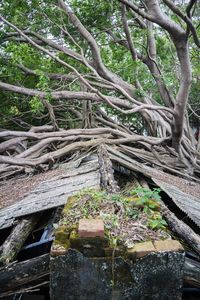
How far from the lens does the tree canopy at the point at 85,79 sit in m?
6.22

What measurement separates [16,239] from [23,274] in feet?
1.92

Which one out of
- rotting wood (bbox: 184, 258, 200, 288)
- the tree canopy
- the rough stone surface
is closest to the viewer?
the rough stone surface

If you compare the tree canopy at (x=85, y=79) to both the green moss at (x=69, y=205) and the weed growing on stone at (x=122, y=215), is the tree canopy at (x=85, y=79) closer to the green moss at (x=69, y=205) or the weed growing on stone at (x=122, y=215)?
the green moss at (x=69, y=205)

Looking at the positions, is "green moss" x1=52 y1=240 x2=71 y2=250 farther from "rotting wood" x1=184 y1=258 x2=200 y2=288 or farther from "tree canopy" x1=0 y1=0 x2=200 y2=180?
"tree canopy" x1=0 y1=0 x2=200 y2=180

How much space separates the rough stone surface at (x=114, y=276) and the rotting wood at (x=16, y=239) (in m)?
0.68

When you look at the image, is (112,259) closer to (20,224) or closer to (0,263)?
(0,263)

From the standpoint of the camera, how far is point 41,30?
822 cm

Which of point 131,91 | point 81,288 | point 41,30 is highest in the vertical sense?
point 41,30

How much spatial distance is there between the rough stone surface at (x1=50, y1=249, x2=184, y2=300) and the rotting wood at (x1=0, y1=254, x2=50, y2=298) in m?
0.32

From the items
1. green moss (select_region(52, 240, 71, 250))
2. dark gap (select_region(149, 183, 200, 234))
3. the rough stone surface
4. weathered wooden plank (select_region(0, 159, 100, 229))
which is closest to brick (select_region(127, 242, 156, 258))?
the rough stone surface

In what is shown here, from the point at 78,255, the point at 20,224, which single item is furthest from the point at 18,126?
the point at 78,255

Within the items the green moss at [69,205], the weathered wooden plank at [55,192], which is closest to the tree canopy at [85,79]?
the weathered wooden plank at [55,192]

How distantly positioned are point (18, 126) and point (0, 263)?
8.14 metres

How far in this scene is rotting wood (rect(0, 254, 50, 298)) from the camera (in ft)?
6.36
